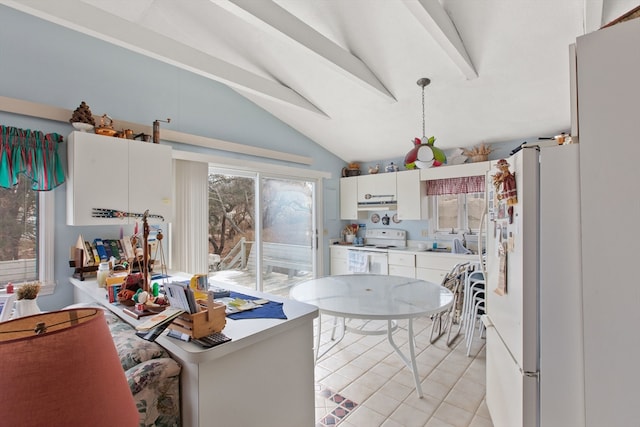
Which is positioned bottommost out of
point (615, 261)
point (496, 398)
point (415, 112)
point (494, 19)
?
point (496, 398)

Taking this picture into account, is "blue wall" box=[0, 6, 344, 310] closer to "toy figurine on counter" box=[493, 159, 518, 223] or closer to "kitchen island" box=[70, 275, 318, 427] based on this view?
"kitchen island" box=[70, 275, 318, 427]

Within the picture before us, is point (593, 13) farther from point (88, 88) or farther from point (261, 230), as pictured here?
point (88, 88)

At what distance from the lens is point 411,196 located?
4.30 meters

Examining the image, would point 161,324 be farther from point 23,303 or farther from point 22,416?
point 23,303

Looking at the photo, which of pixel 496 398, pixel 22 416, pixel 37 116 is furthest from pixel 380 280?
pixel 37 116

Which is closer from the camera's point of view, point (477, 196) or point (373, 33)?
point (373, 33)

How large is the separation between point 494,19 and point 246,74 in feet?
6.98

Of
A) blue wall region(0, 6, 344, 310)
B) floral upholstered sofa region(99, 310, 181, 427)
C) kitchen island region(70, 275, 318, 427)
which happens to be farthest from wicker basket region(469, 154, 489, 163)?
floral upholstered sofa region(99, 310, 181, 427)

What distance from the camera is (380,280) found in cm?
281

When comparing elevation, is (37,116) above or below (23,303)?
above

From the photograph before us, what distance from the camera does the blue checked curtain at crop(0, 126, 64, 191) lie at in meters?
2.07

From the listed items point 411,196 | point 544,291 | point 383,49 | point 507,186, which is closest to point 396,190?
point 411,196

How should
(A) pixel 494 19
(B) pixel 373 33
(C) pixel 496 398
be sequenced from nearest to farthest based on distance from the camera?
1. (C) pixel 496 398
2. (A) pixel 494 19
3. (B) pixel 373 33

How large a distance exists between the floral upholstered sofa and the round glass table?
928 millimetres
